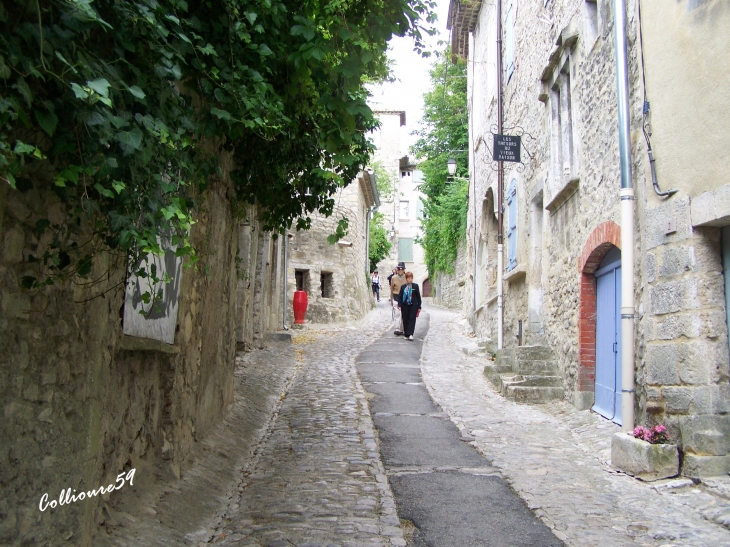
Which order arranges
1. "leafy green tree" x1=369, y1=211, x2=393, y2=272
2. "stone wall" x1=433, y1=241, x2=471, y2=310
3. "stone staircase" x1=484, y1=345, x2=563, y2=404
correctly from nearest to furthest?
"stone staircase" x1=484, y1=345, x2=563, y2=404, "stone wall" x1=433, y1=241, x2=471, y2=310, "leafy green tree" x1=369, y1=211, x2=393, y2=272

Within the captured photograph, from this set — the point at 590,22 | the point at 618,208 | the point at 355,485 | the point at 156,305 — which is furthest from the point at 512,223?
the point at 156,305

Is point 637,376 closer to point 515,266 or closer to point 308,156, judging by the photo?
point 308,156

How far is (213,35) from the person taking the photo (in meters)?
4.03

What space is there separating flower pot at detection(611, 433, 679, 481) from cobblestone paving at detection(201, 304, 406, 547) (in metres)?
1.87

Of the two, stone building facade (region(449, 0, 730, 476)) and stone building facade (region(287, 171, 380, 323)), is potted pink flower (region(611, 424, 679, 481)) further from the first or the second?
stone building facade (region(287, 171, 380, 323))

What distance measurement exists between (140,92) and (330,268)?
64.7 feet

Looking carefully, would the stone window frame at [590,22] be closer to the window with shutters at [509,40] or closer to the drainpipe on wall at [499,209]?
the window with shutters at [509,40]

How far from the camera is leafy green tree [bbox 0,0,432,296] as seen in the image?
236 cm

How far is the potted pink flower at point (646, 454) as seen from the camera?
5.03 m

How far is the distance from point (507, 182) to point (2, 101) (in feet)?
38.1

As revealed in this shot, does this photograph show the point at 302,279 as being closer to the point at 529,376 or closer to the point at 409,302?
the point at 409,302

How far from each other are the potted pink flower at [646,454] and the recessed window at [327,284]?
56.1ft

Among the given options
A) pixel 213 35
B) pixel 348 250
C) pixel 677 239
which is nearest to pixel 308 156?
pixel 213 35

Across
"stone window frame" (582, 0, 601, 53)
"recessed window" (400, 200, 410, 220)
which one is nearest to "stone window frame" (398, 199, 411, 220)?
"recessed window" (400, 200, 410, 220)
